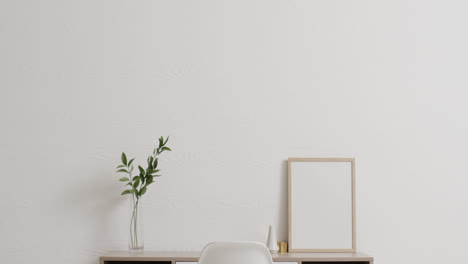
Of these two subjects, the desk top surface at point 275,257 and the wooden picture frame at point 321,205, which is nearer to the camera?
the desk top surface at point 275,257

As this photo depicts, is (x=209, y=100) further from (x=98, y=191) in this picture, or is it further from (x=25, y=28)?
(x=25, y=28)

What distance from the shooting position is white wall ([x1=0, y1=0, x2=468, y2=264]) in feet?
10.4

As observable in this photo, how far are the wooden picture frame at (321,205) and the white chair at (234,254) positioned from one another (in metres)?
0.78

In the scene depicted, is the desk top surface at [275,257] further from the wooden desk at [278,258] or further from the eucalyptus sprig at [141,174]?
the eucalyptus sprig at [141,174]

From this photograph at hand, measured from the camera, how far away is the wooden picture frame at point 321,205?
309 centimetres

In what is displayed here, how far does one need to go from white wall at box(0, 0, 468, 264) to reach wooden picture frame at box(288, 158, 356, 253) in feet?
0.24

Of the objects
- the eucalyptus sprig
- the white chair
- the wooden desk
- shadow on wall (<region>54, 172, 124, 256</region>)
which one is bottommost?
the wooden desk

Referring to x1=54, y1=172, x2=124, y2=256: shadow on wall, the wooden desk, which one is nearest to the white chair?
the wooden desk

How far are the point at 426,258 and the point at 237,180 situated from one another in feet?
3.94

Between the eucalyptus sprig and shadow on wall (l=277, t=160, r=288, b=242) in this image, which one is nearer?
the eucalyptus sprig

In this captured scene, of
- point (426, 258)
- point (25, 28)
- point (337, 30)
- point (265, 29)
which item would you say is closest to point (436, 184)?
point (426, 258)

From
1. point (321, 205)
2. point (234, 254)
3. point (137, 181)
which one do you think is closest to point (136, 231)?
point (137, 181)

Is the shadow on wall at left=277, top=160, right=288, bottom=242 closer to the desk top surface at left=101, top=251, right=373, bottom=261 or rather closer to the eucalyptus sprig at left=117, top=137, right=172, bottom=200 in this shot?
the desk top surface at left=101, top=251, right=373, bottom=261

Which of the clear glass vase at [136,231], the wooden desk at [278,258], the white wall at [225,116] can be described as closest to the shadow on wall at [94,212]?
the white wall at [225,116]
